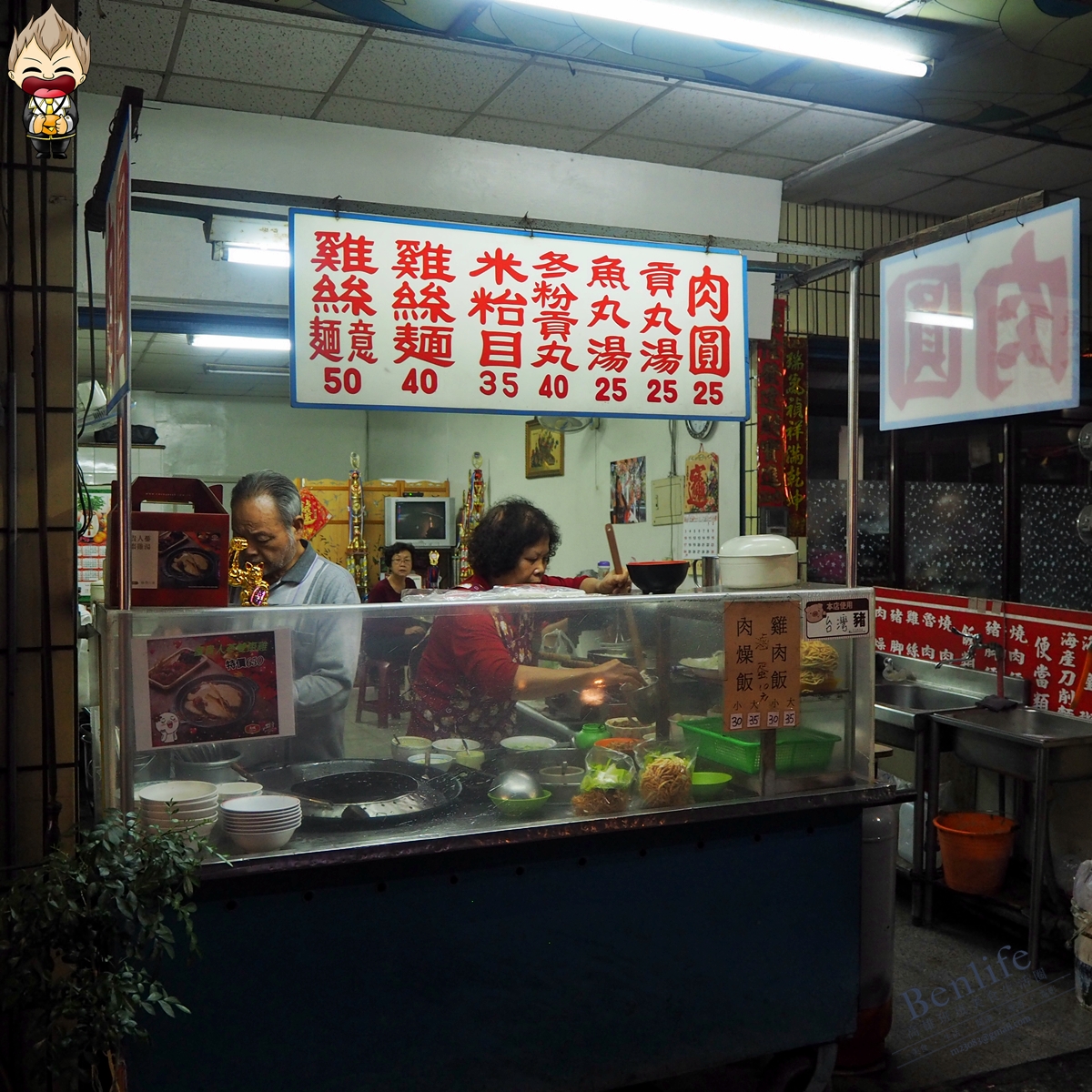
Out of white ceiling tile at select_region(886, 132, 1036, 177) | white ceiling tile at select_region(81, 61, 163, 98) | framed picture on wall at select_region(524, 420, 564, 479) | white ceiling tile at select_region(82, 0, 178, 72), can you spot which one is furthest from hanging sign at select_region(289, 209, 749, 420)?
framed picture on wall at select_region(524, 420, 564, 479)

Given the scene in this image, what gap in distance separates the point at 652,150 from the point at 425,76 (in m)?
1.43

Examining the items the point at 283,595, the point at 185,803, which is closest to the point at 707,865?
the point at 185,803

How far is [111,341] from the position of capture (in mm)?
2393

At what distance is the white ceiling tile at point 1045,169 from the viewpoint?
537 centimetres

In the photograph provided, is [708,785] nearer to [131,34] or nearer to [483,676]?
[483,676]

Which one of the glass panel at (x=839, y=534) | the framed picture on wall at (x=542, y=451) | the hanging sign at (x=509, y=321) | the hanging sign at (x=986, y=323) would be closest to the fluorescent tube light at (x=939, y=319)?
the hanging sign at (x=986, y=323)

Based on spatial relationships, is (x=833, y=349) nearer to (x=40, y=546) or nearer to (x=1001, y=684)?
(x=1001, y=684)

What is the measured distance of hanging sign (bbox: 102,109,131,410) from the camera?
2.15m

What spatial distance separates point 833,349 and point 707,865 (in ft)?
13.5

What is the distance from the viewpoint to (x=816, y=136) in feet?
16.8

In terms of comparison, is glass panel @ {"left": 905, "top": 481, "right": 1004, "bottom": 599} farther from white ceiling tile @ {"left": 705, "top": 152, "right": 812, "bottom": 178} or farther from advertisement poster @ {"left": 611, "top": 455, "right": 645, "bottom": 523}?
white ceiling tile @ {"left": 705, "top": 152, "right": 812, "bottom": 178}

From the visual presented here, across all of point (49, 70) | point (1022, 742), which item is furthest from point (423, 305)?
point (1022, 742)

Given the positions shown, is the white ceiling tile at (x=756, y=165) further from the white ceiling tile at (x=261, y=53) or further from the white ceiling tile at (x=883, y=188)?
the white ceiling tile at (x=261, y=53)

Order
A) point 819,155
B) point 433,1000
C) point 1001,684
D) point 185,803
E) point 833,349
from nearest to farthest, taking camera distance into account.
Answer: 1. point 185,803
2. point 433,1000
3. point 1001,684
4. point 819,155
5. point 833,349
